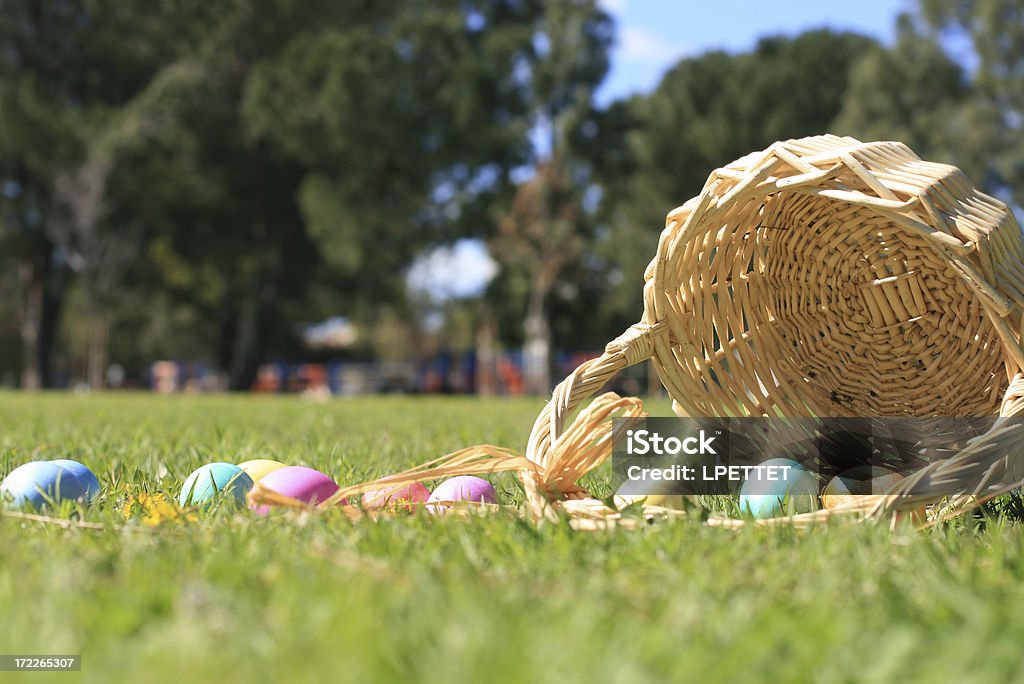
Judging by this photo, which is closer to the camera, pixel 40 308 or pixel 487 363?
pixel 40 308

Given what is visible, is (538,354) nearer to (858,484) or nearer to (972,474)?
(858,484)

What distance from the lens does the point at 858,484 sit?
7.38ft

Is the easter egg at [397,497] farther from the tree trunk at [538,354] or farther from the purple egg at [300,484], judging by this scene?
the tree trunk at [538,354]

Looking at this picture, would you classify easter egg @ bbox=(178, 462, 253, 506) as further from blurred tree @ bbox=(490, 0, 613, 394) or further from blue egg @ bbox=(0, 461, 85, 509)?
blurred tree @ bbox=(490, 0, 613, 394)

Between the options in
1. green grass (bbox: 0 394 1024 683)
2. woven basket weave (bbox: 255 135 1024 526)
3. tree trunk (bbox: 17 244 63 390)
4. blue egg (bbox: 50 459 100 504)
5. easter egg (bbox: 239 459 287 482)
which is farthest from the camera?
tree trunk (bbox: 17 244 63 390)

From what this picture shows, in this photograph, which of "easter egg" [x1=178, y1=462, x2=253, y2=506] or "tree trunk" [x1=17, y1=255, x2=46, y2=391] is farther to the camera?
"tree trunk" [x1=17, y1=255, x2=46, y2=391]

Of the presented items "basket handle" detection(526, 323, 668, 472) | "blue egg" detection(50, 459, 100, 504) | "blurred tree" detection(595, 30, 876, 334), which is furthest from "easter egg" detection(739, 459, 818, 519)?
"blurred tree" detection(595, 30, 876, 334)

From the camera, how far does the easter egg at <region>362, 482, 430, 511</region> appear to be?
2107 millimetres

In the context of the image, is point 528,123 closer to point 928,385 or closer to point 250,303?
point 250,303

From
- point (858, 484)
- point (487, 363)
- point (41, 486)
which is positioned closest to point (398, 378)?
point (487, 363)

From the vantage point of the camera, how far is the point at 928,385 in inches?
100

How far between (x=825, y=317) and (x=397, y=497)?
52.9 inches

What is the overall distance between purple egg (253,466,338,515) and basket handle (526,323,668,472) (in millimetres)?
482

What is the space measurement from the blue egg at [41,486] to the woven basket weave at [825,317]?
61 centimetres
